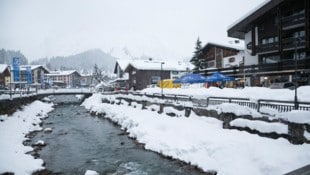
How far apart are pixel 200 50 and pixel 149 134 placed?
107 ft

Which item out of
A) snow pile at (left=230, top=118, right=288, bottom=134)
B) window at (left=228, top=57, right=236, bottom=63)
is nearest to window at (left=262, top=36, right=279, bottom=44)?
window at (left=228, top=57, right=236, bottom=63)

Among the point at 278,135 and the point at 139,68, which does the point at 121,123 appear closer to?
the point at 278,135

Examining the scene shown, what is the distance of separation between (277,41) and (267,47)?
1.32 metres

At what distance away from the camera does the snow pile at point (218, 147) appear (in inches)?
363

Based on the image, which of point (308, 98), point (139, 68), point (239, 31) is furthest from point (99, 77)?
point (308, 98)

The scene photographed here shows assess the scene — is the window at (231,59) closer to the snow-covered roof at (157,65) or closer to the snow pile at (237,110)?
the snow-covered roof at (157,65)

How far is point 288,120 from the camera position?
34.5ft

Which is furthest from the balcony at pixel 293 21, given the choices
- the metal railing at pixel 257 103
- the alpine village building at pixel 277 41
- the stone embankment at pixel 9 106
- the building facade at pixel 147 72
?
the stone embankment at pixel 9 106

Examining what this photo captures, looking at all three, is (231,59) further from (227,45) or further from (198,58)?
(198,58)

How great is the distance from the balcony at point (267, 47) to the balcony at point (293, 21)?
219 centimetres

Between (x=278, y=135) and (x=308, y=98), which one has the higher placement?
(x=308, y=98)

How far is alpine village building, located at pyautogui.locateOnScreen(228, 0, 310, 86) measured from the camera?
86.1 ft

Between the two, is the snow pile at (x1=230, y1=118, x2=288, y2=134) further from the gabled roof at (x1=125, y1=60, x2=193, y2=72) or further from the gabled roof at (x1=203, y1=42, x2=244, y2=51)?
the gabled roof at (x1=125, y1=60, x2=193, y2=72)

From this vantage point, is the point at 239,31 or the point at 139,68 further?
the point at 139,68
